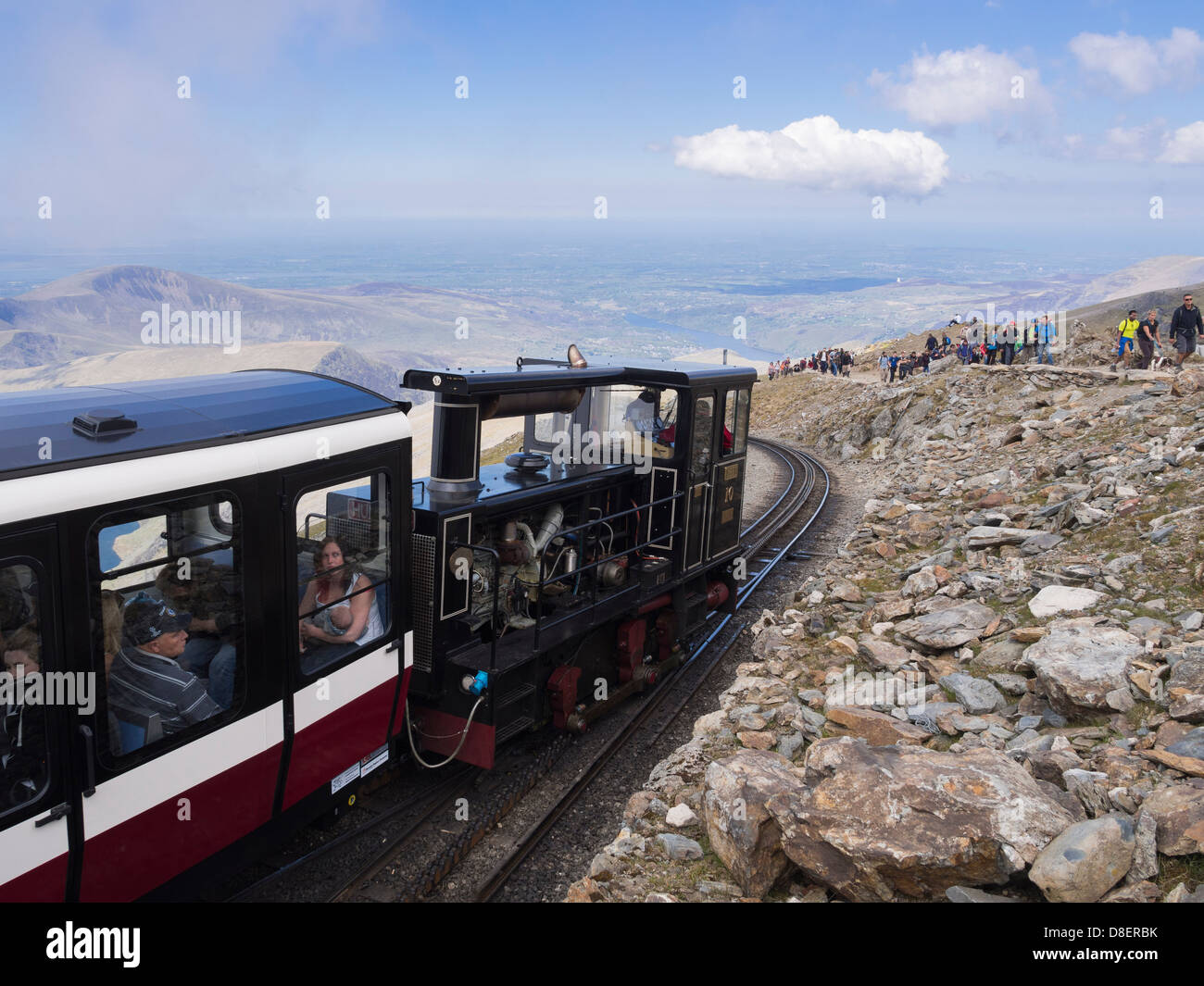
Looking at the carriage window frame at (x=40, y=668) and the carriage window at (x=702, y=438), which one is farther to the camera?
the carriage window at (x=702, y=438)

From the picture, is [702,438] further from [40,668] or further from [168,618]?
[40,668]

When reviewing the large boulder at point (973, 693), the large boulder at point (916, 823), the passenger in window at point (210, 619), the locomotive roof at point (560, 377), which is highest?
the locomotive roof at point (560, 377)

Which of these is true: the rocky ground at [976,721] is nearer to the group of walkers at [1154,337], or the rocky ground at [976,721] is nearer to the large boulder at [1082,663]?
the large boulder at [1082,663]

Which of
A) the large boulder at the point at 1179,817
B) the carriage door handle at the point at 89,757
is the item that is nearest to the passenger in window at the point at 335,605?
the carriage door handle at the point at 89,757

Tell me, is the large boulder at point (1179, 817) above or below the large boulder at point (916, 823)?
above

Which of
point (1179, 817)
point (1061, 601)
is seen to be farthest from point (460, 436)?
point (1061, 601)

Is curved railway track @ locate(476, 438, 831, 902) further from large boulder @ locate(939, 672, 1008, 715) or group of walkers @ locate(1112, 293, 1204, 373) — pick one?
group of walkers @ locate(1112, 293, 1204, 373)
